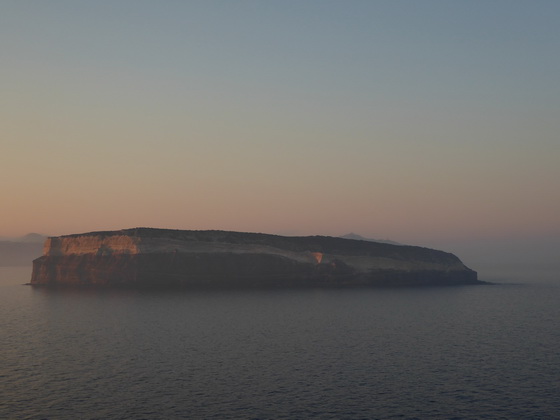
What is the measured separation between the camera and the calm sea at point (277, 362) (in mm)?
32531

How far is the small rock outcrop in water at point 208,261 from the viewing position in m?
118

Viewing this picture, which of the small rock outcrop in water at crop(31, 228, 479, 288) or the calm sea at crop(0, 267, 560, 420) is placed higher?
the small rock outcrop in water at crop(31, 228, 479, 288)

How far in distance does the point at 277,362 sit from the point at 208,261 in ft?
253

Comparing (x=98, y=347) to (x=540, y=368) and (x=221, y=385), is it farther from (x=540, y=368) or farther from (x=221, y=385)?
(x=540, y=368)

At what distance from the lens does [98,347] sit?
50656 mm

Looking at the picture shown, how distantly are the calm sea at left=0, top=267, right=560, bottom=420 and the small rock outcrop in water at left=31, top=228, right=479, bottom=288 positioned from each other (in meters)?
34.1

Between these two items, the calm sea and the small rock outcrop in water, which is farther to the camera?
the small rock outcrop in water

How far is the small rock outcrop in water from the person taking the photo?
11762 centimetres

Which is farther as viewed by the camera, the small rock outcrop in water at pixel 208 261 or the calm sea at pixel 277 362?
the small rock outcrop in water at pixel 208 261

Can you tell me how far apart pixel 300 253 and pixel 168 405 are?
310ft

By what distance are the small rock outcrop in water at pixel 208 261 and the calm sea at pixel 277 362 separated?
3409cm

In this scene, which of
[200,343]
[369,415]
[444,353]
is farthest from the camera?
[200,343]

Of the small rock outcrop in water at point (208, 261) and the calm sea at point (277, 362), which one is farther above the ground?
the small rock outcrop in water at point (208, 261)


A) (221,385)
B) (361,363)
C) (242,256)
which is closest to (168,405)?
(221,385)
